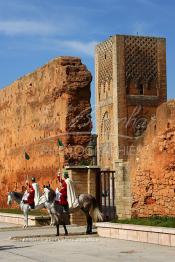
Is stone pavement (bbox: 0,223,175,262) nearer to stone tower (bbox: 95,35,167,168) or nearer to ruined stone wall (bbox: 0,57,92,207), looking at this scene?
ruined stone wall (bbox: 0,57,92,207)

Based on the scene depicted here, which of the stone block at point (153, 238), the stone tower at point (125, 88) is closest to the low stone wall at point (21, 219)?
the stone block at point (153, 238)

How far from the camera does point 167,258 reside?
10250 mm

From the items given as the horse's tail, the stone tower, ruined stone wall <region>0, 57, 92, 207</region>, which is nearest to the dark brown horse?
the horse's tail

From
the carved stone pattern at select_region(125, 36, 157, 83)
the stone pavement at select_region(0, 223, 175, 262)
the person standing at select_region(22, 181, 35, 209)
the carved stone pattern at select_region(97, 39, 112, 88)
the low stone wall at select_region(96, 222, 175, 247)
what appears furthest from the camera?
the carved stone pattern at select_region(97, 39, 112, 88)

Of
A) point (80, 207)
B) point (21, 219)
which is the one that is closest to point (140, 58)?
point (21, 219)

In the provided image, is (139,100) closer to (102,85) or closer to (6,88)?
(102,85)

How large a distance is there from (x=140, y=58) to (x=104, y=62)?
270 centimetres

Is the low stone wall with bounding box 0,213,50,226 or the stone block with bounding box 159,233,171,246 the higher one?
the low stone wall with bounding box 0,213,50,226

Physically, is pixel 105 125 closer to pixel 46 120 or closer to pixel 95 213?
pixel 46 120

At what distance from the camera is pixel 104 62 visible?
171 feet

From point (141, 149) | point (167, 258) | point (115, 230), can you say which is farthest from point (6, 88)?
point (167, 258)

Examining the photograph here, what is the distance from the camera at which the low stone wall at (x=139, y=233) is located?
1188 centimetres

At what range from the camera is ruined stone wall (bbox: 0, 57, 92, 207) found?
19.9m

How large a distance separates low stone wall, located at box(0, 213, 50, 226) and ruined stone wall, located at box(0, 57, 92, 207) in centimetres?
153
